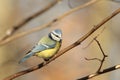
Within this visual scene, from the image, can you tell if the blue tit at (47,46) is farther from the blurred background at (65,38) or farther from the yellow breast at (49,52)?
the blurred background at (65,38)

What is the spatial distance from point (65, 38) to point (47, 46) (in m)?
1.57

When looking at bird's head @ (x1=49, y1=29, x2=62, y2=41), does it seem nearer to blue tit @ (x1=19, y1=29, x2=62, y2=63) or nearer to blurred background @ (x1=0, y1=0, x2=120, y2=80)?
blue tit @ (x1=19, y1=29, x2=62, y2=63)

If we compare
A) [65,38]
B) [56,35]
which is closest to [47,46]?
[56,35]

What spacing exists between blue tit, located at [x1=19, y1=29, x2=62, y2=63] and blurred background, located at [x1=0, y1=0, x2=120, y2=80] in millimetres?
849

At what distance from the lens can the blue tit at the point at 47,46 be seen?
1287 mm

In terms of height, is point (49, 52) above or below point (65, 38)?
below

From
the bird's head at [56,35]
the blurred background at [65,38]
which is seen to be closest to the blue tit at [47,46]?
the bird's head at [56,35]

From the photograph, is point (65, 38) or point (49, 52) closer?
point (49, 52)

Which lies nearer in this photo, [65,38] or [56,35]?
[56,35]

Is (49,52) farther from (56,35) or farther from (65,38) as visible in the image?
(65,38)

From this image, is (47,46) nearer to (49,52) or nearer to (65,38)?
(49,52)

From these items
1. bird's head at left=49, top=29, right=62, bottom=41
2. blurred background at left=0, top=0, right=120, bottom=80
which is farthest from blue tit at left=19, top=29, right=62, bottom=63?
blurred background at left=0, top=0, right=120, bottom=80

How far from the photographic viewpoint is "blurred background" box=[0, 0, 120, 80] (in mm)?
2584

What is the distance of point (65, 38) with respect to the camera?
290 centimetres
